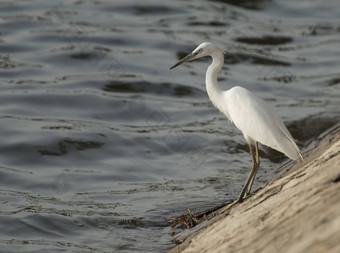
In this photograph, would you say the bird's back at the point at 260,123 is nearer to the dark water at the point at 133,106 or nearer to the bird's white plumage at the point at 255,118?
the bird's white plumage at the point at 255,118

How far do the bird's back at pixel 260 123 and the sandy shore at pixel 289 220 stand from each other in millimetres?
680

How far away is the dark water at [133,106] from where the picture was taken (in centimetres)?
746

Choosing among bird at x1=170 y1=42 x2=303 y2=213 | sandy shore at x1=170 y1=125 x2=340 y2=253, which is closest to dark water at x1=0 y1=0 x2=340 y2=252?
bird at x1=170 y1=42 x2=303 y2=213

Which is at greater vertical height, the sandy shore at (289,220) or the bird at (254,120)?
the bird at (254,120)

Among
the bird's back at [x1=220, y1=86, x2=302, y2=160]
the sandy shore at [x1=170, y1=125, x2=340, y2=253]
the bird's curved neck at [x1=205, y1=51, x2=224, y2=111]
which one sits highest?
the bird's curved neck at [x1=205, y1=51, x2=224, y2=111]

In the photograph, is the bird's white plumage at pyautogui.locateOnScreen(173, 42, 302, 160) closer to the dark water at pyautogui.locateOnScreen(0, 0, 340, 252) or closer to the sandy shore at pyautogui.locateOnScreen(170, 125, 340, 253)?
the sandy shore at pyautogui.locateOnScreen(170, 125, 340, 253)

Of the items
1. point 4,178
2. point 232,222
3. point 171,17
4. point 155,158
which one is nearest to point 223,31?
point 171,17

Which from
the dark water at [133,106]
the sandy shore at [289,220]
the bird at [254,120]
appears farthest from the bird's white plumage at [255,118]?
the dark water at [133,106]

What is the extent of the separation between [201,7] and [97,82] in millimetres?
5336

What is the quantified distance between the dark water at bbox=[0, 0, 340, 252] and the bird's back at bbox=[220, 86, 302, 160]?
1283 mm

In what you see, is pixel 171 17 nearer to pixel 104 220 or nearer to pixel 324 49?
pixel 324 49

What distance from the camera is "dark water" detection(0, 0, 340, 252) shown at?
7.46m

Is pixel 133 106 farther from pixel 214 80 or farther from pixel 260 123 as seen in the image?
pixel 260 123

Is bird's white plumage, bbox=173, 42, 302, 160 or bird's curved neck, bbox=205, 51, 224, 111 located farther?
bird's curved neck, bbox=205, 51, 224, 111
